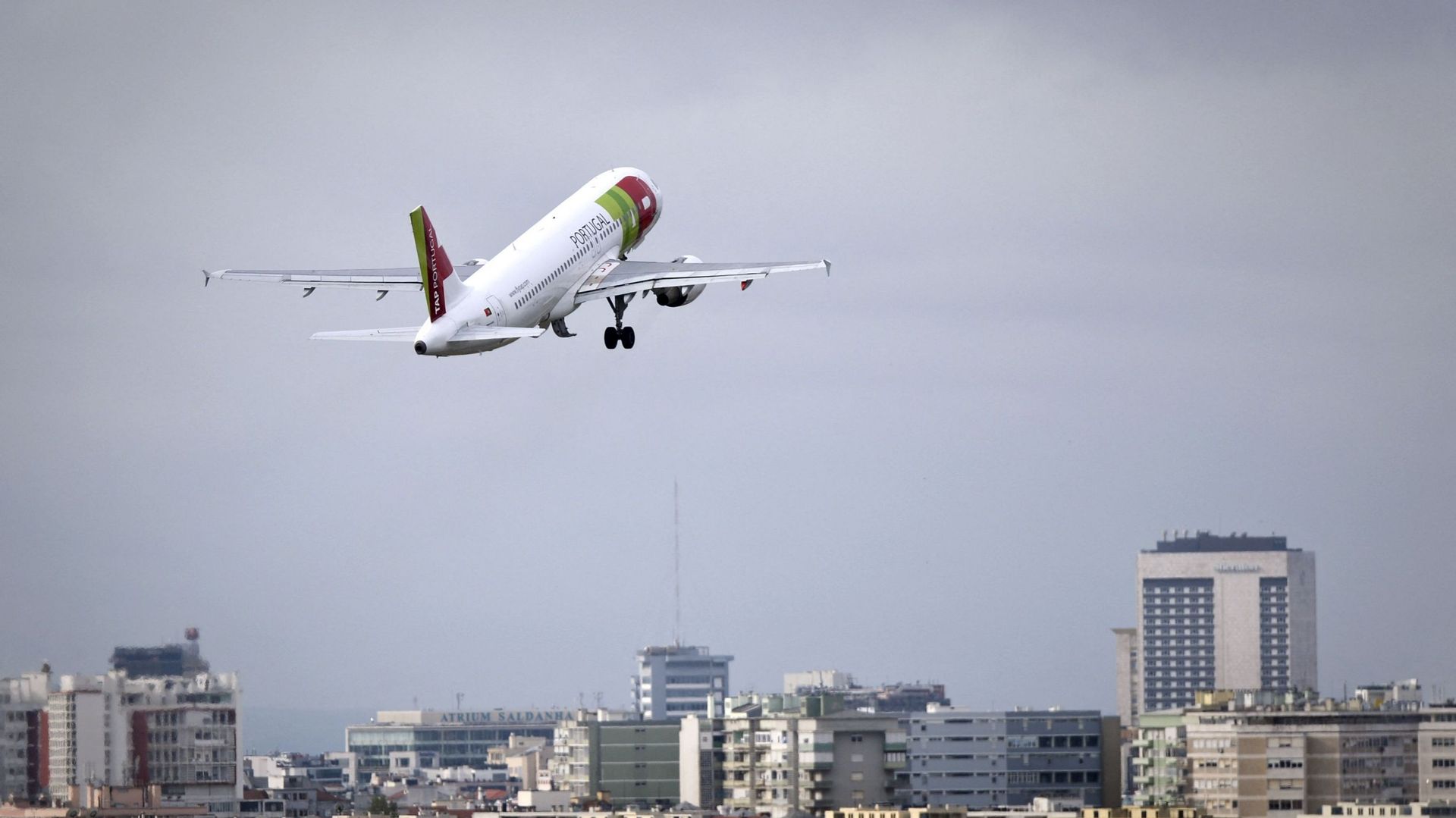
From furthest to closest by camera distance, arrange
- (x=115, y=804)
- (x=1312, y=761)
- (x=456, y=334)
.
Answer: (x=115, y=804) < (x=1312, y=761) < (x=456, y=334)

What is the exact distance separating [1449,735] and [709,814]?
48.6 metres

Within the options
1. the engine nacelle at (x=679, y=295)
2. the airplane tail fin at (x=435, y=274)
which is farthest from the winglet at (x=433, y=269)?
the engine nacelle at (x=679, y=295)

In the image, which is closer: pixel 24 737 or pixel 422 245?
pixel 422 245

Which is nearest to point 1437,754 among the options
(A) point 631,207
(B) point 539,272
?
(A) point 631,207

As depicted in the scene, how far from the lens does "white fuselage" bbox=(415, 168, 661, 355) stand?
89000 millimetres

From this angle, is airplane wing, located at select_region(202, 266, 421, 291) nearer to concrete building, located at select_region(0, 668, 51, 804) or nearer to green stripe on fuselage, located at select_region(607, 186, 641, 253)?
green stripe on fuselage, located at select_region(607, 186, 641, 253)

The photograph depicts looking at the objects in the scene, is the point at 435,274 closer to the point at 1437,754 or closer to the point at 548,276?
the point at 548,276

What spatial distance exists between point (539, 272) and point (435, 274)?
5534 millimetres

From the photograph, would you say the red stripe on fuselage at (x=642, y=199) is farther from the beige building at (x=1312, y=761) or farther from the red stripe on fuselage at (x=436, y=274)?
the beige building at (x=1312, y=761)

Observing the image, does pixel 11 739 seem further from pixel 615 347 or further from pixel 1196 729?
pixel 615 347

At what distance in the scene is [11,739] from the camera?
187375 millimetres

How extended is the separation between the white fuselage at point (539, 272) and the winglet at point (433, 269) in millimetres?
318

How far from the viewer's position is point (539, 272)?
94.0 metres

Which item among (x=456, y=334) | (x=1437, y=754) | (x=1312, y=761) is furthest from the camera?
(x=1312, y=761)
